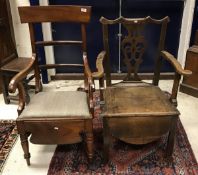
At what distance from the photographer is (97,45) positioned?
2.97m

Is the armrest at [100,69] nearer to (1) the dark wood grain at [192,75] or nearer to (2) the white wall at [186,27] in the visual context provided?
(1) the dark wood grain at [192,75]

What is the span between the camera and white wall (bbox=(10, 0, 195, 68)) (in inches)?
106

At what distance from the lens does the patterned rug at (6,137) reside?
186 centimetres

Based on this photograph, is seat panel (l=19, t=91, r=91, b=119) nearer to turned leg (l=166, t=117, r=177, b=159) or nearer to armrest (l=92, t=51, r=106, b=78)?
armrest (l=92, t=51, r=106, b=78)

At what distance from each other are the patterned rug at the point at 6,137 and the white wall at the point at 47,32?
106cm

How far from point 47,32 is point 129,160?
5.89ft

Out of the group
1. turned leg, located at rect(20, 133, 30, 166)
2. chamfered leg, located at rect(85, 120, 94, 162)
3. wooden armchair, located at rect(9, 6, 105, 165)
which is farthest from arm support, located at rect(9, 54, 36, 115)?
chamfered leg, located at rect(85, 120, 94, 162)

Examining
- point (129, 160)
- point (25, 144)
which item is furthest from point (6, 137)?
point (129, 160)

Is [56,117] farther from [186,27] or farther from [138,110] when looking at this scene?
[186,27]

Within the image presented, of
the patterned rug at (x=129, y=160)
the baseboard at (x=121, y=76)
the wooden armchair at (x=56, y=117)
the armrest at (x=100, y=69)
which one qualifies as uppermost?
the armrest at (x=100, y=69)

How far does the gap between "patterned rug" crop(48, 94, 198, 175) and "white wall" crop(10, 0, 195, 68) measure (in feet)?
4.23

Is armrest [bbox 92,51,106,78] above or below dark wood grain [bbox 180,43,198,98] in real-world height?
above

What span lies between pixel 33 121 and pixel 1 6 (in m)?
1.50

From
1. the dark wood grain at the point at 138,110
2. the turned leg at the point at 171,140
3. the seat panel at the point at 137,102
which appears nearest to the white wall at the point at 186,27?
the dark wood grain at the point at 138,110
